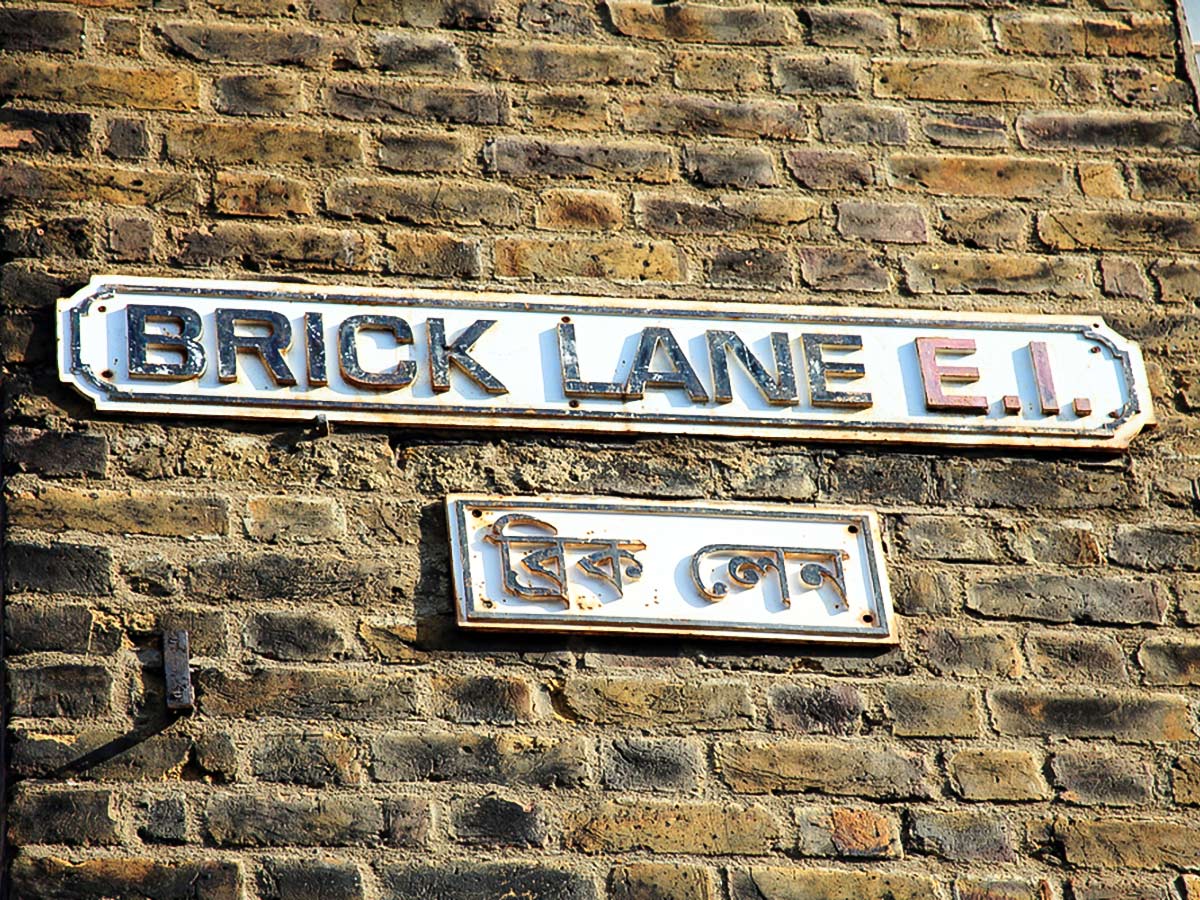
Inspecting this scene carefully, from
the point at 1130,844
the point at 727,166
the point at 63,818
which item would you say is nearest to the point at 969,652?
the point at 1130,844

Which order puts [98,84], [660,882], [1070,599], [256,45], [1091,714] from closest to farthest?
[660,882], [1091,714], [1070,599], [98,84], [256,45]

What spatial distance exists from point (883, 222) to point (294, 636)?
1.38m

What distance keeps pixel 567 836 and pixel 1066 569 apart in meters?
1.02

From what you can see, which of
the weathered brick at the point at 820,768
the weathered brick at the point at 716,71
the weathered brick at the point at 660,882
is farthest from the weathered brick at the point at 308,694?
the weathered brick at the point at 716,71

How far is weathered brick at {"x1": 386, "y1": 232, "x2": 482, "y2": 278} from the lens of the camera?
3600mm

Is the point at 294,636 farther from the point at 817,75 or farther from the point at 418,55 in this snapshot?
the point at 817,75

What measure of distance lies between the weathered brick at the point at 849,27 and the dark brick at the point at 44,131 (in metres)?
1.42

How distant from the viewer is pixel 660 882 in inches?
121

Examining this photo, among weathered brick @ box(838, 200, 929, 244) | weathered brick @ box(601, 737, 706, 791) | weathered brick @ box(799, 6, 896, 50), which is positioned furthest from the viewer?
weathered brick @ box(799, 6, 896, 50)

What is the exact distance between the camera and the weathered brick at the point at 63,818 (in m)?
2.99

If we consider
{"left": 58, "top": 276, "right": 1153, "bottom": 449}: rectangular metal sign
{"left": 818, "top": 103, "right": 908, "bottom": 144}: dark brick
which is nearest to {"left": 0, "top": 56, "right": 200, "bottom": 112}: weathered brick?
{"left": 58, "top": 276, "right": 1153, "bottom": 449}: rectangular metal sign

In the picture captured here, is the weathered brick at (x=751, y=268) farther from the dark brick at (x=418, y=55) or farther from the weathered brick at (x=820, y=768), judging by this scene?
the weathered brick at (x=820, y=768)

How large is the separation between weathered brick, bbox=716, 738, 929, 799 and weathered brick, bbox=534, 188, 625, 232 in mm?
1021

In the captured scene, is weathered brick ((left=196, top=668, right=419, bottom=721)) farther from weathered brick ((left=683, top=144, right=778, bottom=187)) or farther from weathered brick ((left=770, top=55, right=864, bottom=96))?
weathered brick ((left=770, top=55, right=864, bottom=96))
